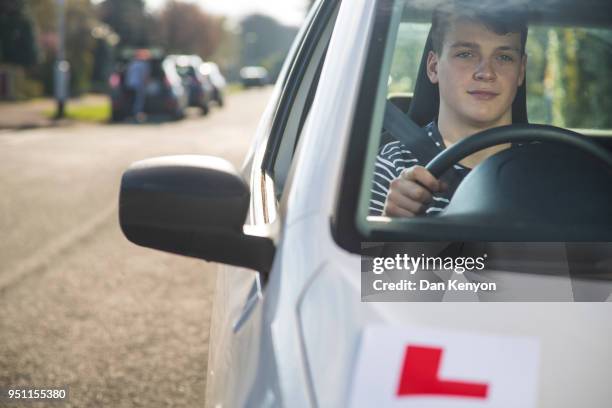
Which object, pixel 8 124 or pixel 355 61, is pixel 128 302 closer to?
pixel 355 61

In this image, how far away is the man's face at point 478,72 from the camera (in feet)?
6.33

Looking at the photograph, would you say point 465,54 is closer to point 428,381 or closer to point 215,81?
point 428,381

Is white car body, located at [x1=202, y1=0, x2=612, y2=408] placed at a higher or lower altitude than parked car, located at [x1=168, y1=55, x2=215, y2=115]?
higher

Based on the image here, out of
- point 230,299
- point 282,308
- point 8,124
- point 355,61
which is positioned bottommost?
point 8,124

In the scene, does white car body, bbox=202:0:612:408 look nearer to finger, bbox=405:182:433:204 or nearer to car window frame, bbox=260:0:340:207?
finger, bbox=405:182:433:204

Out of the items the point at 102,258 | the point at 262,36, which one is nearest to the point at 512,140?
the point at 102,258

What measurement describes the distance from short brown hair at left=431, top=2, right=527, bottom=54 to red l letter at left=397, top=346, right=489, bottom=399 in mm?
920

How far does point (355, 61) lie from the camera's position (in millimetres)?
1504

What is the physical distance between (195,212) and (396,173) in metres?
0.58

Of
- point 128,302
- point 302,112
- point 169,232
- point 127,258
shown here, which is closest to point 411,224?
point 169,232

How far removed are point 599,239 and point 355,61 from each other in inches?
19.0

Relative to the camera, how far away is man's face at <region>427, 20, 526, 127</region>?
1.93 metres

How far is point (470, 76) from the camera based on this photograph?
1992mm

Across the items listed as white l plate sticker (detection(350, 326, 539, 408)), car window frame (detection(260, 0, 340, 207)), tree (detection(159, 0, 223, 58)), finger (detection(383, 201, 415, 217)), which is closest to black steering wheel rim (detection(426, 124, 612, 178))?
finger (detection(383, 201, 415, 217))
